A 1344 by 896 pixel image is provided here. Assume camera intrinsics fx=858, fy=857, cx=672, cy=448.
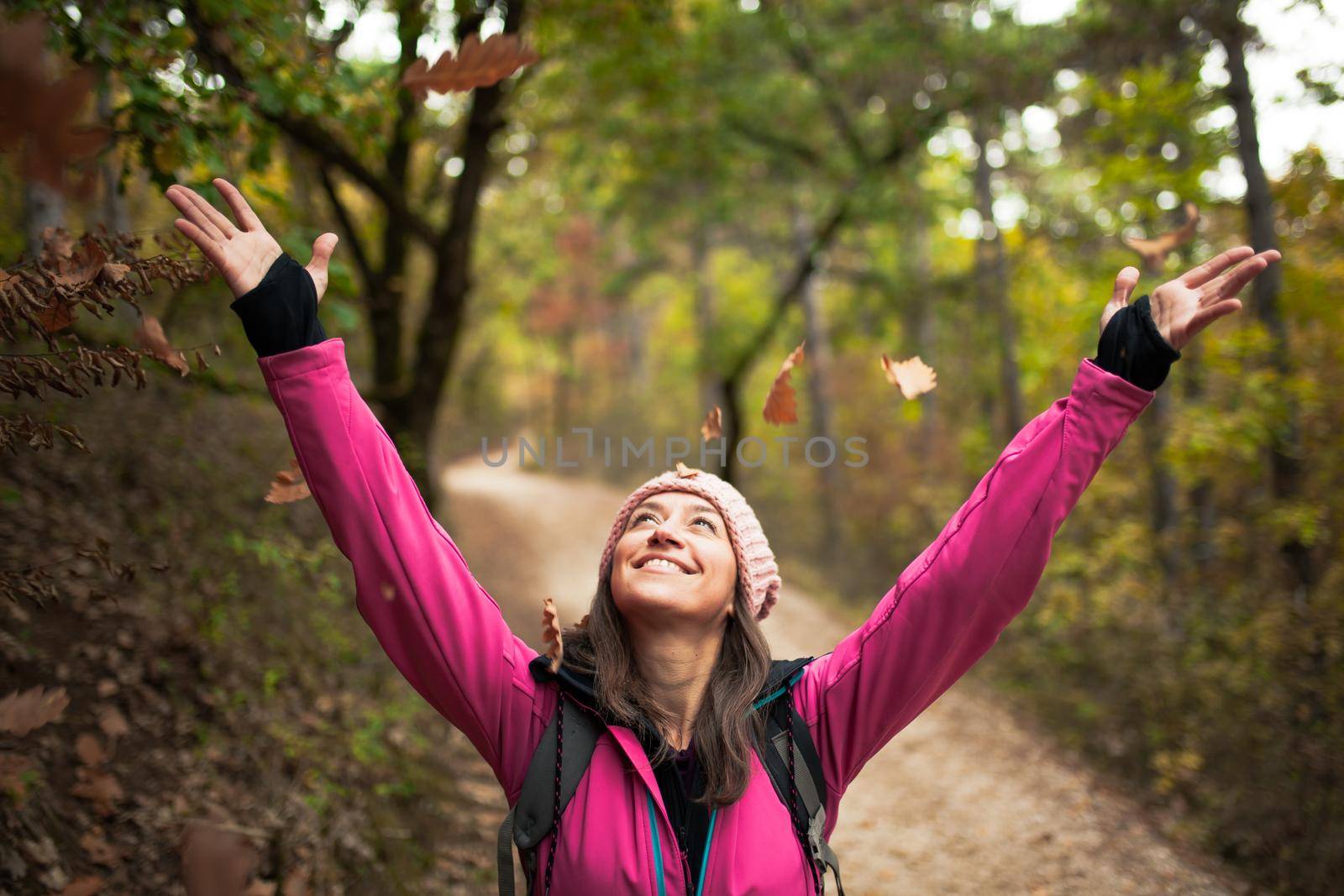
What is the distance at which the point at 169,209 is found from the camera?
30.8 ft

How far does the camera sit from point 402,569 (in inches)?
75.1

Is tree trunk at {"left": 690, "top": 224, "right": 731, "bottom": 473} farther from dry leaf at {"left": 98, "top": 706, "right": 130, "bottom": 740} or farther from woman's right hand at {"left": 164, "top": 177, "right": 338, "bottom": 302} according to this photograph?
woman's right hand at {"left": 164, "top": 177, "right": 338, "bottom": 302}

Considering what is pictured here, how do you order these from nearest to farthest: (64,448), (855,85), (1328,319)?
1. (64,448)
2. (1328,319)
3. (855,85)

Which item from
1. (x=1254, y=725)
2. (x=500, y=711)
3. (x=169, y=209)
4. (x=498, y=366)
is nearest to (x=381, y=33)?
(x=169, y=209)

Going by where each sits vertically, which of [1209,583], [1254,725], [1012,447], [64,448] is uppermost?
[64,448]

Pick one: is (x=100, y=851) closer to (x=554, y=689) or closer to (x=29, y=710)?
(x=29, y=710)

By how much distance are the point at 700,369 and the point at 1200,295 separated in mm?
14705

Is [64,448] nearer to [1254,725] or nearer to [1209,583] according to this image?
[1254,725]

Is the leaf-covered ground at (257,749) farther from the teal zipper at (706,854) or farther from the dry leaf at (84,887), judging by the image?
the teal zipper at (706,854)

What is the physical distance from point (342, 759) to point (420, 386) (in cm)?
315

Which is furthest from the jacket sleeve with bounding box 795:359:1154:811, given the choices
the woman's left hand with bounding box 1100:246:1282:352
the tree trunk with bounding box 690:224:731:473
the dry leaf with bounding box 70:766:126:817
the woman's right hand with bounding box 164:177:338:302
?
the tree trunk with bounding box 690:224:731:473

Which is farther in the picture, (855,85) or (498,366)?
→ (498,366)

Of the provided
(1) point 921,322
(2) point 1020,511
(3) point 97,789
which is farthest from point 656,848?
(1) point 921,322

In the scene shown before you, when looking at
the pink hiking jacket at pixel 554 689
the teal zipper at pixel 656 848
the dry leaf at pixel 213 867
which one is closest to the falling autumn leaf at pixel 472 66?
the pink hiking jacket at pixel 554 689
